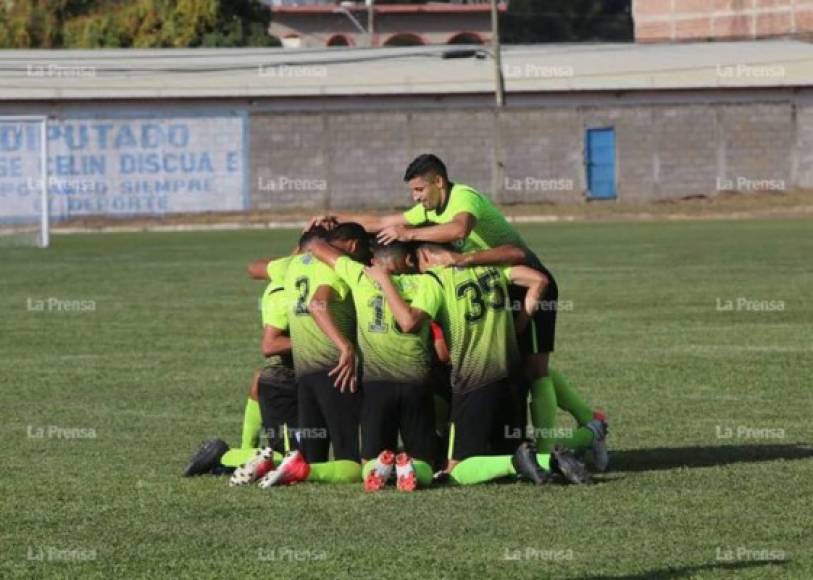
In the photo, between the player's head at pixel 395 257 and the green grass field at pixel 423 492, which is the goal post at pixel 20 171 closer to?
the green grass field at pixel 423 492

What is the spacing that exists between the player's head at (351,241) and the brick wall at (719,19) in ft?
238

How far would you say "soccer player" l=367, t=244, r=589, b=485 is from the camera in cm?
1158

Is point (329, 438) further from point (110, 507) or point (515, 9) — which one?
point (515, 9)

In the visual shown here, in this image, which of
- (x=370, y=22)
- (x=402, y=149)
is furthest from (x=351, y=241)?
(x=370, y=22)

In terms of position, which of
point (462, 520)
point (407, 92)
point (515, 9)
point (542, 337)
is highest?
point (515, 9)

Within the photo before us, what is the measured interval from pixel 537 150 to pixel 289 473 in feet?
170

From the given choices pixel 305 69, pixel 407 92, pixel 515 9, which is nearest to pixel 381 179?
pixel 407 92

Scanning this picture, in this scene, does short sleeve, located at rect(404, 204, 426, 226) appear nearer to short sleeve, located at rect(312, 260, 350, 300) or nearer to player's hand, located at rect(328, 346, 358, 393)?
short sleeve, located at rect(312, 260, 350, 300)

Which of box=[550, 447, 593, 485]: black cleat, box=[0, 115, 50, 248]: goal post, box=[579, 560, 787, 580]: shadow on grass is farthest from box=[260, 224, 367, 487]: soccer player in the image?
box=[0, 115, 50, 248]: goal post

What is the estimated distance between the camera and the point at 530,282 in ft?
38.6

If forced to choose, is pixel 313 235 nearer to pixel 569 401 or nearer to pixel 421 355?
pixel 421 355

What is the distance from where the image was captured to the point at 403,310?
37.7ft

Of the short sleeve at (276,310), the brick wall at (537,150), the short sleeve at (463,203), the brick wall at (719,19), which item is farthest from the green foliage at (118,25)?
the short sleeve at (463,203)

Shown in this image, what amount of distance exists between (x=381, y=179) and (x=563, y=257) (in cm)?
2519
